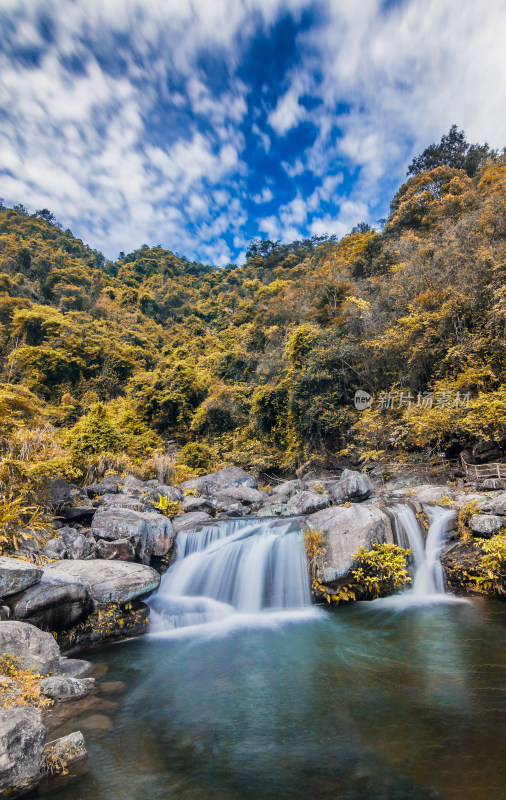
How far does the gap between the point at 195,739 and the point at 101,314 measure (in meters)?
40.6

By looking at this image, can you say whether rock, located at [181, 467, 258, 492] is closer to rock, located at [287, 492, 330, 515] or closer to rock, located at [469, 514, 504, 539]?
rock, located at [287, 492, 330, 515]

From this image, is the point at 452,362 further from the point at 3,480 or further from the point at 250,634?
the point at 3,480

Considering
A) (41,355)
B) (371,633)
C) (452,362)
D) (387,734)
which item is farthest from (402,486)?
(41,355)

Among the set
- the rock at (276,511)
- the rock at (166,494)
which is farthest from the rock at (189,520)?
the rock at (276,511)

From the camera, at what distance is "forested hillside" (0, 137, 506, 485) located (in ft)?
43.8

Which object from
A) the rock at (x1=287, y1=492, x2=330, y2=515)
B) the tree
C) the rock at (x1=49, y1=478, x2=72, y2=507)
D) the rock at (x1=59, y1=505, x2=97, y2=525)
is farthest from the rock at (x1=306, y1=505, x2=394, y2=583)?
the tree

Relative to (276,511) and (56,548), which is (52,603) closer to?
(56,548)

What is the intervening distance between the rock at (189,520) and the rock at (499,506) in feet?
24.9

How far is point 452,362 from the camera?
47.0 ft

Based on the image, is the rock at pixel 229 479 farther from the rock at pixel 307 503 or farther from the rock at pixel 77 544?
the rock at pixel 77 544

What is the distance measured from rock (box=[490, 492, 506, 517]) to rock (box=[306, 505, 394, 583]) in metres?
2.29

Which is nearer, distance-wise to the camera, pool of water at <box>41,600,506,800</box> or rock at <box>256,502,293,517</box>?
pool of water at <box>41,600,506,800</box>

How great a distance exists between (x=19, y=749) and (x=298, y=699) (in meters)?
3.21

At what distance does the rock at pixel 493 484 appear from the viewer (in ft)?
35.3
